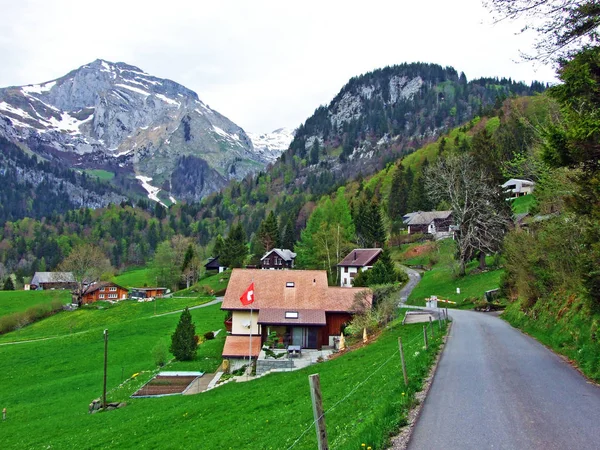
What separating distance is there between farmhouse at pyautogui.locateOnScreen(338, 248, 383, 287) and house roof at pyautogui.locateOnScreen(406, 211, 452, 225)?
91.0 feet

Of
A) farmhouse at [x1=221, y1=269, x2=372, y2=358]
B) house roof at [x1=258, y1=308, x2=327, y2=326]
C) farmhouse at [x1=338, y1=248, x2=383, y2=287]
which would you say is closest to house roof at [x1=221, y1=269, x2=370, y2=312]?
farmhouse at [x1=221, y1=269, x2=372, y2=358]

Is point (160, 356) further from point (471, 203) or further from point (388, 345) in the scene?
point (471, 203)

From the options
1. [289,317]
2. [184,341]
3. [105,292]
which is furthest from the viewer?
[105,292]

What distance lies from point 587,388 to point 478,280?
38.2 m

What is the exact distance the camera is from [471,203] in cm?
5009

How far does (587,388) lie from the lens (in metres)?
12.8

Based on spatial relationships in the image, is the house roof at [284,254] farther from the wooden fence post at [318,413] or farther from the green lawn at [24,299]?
the wooden fence post at [318,413]

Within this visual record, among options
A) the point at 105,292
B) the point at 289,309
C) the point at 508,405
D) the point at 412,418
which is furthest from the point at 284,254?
the point at 412,418

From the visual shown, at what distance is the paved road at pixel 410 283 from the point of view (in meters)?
53.7

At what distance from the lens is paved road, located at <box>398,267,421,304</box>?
53.7m

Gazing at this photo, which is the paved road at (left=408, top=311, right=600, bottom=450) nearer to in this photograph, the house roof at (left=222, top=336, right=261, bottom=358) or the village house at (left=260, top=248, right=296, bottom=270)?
the house roof at (left=222, top=336, right=261, bottom=358)

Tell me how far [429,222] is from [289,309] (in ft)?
198

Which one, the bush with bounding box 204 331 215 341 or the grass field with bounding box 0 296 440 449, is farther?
the bush with bounding box 204 331 215 341

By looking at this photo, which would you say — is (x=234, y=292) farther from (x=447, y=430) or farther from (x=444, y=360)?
(x=447, y=430)
